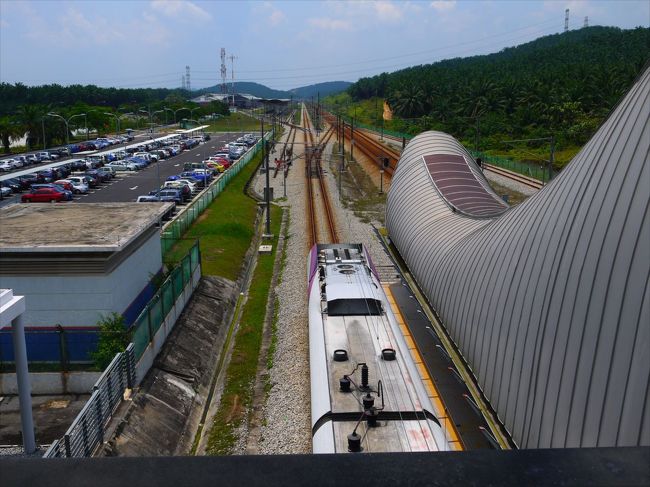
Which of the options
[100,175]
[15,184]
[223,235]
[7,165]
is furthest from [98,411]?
[7,165]

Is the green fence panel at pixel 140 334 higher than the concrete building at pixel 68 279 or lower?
lower

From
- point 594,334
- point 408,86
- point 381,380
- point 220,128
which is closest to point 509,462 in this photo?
point 594,334

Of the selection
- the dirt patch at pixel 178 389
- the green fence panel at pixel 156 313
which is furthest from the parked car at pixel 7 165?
the green fence panel at pixel 156 313

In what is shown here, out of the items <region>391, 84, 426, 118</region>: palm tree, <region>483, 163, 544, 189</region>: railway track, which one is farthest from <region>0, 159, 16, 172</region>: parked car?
<region>391, 84, 426, 118</region>: palm tree

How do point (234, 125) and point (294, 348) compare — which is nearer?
point (294, 348)

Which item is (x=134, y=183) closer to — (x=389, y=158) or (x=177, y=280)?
(x=389, y=158)

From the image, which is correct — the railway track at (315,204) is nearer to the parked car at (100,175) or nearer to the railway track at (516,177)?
the railway track at (516,177)
